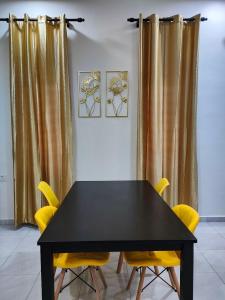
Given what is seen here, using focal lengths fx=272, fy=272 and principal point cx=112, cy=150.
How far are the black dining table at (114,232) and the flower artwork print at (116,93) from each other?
5.57 feet

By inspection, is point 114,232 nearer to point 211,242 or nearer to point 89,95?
point 211,242

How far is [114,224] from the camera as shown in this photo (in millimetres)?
1638

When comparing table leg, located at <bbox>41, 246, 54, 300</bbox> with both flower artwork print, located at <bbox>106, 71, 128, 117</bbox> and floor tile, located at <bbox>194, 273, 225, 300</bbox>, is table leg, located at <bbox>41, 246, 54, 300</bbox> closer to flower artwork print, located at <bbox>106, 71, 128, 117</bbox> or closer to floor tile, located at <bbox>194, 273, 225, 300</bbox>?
floor tile, located at <bbox>194, 273, 225, 300</bbox>

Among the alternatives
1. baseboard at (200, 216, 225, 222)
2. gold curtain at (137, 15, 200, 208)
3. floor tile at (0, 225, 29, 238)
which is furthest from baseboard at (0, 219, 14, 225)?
baseboard at (200, 216, 225, 222)

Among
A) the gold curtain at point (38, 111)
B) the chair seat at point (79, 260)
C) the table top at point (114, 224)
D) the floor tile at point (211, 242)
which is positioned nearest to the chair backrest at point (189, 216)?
the table top at point (114, 224)

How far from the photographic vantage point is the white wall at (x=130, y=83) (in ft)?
11.4

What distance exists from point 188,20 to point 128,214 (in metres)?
2.68

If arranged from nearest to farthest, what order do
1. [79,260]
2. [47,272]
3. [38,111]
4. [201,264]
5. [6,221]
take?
[47,272], [79,260], [201,264], [38,111], [6,221]

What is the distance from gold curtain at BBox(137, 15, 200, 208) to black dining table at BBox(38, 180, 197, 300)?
4.70 ft

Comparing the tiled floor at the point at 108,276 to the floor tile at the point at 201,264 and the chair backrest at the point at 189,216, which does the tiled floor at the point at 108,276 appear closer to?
the floor tile at the point at 201,264

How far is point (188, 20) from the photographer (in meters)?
3.36

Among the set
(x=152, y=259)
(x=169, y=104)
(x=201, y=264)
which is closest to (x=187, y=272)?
(x=152, y=259)

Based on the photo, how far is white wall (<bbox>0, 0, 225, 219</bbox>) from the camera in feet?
11.4

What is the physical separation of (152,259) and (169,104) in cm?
211
